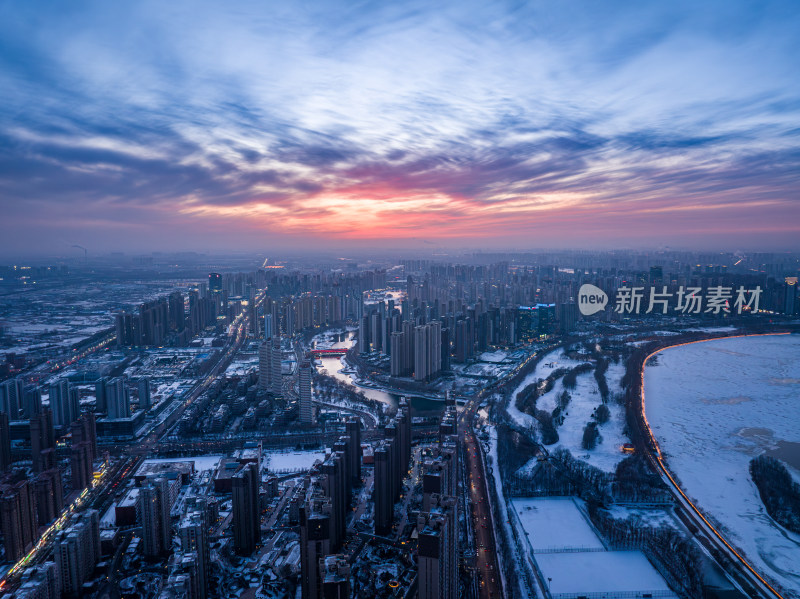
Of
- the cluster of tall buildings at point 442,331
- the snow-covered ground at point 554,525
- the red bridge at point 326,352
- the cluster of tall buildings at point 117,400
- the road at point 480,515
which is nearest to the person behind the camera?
the road at point 480,515

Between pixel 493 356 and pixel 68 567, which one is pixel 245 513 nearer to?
pixel 68 567

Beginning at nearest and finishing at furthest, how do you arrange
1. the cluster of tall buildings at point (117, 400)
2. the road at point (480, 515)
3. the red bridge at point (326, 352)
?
the road at point (480, 515) → the cluster of tall buildings at point (117, 400) → the red bridge at point (326, 352)

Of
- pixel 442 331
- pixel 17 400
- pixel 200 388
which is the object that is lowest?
pixel 200 388

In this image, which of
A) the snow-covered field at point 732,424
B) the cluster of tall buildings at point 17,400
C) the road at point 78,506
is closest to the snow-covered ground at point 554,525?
the snow-covered field at point 732,424

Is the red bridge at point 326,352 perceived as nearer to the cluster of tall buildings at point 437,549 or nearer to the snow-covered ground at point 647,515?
the snow-covered ground at point 647,515

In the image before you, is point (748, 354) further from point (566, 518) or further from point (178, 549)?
point (178, 549)

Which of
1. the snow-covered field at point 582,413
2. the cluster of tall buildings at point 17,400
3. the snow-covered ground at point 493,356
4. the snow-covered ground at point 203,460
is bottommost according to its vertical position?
the snow-covered ground at point 203,460

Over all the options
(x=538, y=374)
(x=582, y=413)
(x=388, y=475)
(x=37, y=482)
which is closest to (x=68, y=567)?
(x=37, y=482)

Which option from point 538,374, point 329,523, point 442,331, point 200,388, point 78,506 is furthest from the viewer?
point 442,331
